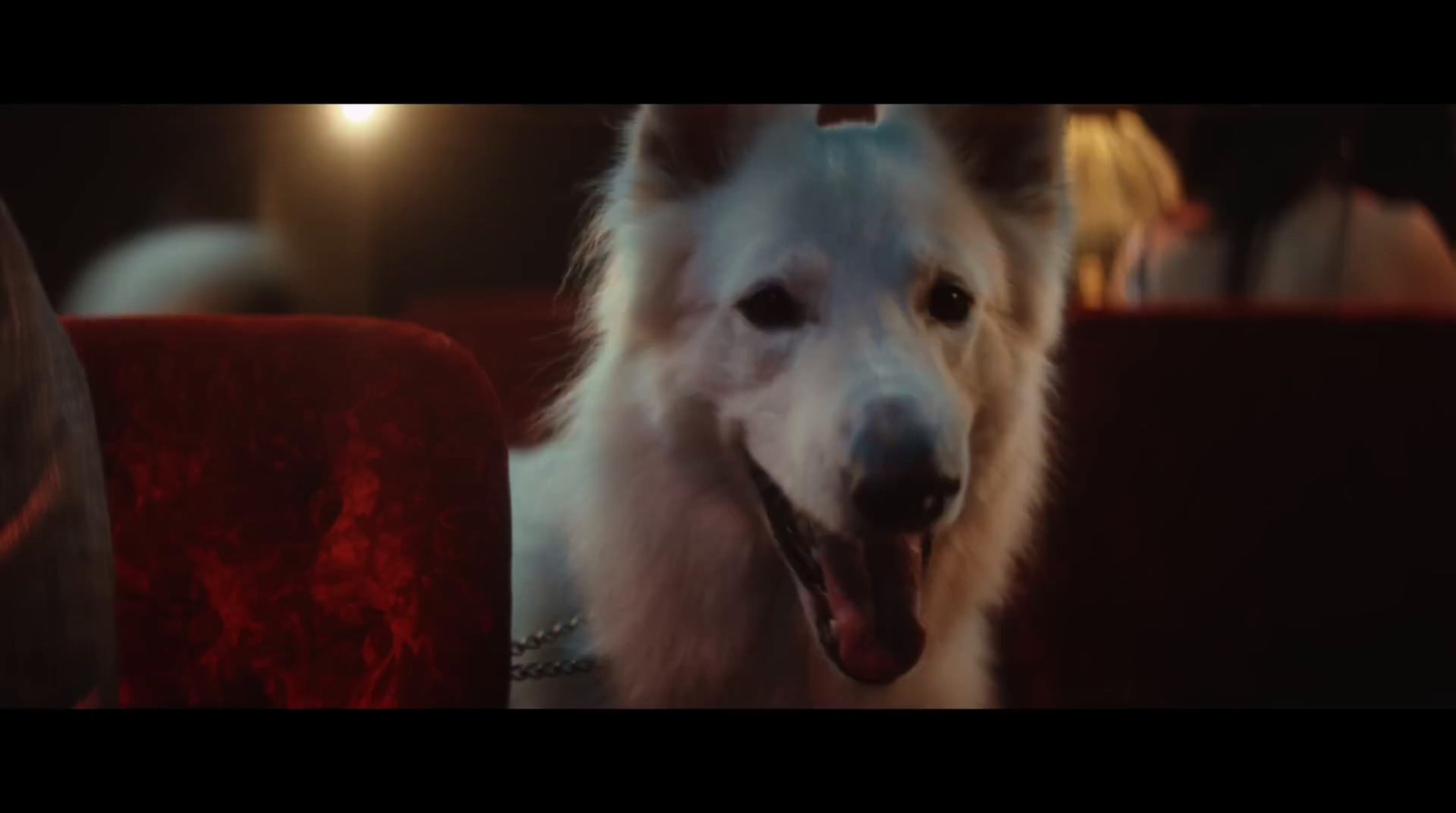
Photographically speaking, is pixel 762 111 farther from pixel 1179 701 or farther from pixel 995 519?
pixel 1179 701

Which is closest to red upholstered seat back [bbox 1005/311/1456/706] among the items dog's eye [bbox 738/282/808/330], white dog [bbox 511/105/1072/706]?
white dog [bbox 511/105/1072/706]

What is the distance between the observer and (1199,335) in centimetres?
158

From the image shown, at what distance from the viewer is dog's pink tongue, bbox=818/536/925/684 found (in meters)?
1.45

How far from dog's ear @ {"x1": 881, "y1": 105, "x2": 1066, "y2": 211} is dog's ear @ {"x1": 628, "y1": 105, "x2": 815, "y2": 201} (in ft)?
0.61

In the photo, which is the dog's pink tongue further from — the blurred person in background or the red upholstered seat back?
the blurred person in background

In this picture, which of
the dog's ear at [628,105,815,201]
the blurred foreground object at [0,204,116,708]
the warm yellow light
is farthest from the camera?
the warm yellow light

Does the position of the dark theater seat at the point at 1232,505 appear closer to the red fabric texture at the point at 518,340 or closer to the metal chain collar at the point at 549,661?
the red fabric texture at the point at 518,340

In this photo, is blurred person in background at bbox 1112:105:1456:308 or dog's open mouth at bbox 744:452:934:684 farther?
blurred person in background at bbox 1112:105:1456:308

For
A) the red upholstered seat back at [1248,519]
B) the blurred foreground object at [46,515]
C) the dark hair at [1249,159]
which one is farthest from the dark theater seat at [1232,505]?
the blurred foreground object at [46,515]

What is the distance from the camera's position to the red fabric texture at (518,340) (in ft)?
5.04

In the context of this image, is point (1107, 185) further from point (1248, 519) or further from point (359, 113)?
point (359, 113)

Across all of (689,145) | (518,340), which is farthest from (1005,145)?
(518,340)

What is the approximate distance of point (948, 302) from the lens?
56.2 inches

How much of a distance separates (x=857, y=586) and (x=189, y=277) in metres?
1.06
